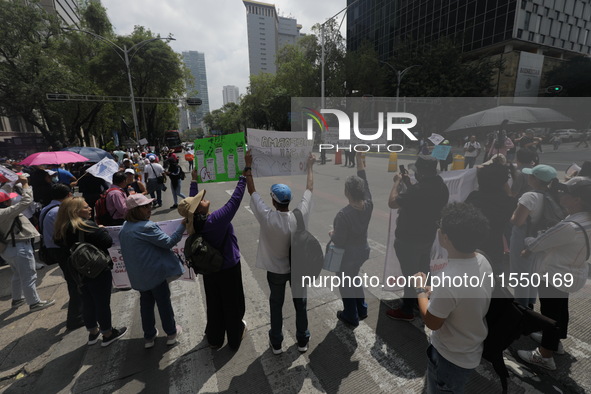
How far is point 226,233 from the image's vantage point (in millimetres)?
2826

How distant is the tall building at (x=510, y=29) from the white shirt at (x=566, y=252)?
35.8m

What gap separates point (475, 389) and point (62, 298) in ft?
17.1

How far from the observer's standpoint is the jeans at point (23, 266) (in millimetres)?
3695

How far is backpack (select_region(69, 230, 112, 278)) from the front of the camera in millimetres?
2758

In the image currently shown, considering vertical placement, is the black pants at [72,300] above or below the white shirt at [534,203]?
below

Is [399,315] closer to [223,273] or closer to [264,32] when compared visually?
[223,273]

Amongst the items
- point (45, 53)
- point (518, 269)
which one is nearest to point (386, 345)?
point (518, 269)

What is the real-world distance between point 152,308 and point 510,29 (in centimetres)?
4684

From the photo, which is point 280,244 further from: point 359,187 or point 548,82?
point 548,82

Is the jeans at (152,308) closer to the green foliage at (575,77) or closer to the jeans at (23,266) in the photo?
the jeans at (23,266)

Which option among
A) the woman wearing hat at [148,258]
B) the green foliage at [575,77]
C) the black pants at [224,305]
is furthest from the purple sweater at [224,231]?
the green foliage at [575,77]

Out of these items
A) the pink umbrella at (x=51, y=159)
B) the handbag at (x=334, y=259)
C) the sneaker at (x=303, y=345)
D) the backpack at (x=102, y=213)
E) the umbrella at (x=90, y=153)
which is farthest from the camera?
the umbrella at (x=90, y=153)

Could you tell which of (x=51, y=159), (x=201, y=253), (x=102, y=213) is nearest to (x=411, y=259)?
(x=201, y=253)

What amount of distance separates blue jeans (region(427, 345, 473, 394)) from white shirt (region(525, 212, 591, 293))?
148 centimetres
